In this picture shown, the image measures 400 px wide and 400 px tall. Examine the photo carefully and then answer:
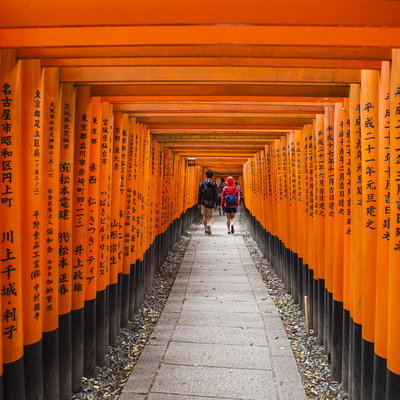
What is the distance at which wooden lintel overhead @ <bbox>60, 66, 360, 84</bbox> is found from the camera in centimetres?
311

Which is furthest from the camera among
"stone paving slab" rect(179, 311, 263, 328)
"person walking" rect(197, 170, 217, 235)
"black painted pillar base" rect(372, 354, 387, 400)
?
"person walking" rect(197, 170, 217, 235)

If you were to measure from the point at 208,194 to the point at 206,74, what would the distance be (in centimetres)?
1104

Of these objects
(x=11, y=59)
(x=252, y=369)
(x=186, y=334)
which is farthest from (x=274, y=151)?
(x=11, y=59)

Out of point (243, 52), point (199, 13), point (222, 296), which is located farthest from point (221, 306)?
point (199, 13)

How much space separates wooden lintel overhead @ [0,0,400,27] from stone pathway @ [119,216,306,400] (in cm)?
321

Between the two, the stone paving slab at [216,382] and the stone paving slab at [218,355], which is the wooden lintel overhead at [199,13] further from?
the stone paving slab at [218,355]

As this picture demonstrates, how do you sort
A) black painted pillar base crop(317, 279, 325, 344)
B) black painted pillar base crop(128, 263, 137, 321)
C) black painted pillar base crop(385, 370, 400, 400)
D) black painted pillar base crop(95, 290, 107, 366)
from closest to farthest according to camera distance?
black painted pillar base crop(385, 370, 400, 400) → black painted pillar base crop(95, 290, 107, 366) → black painted pillar base crop(317, 279, 325, 344) → black painted pillar base crop(128, 263, 137, 321)

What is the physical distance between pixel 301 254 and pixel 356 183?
2.75 metres

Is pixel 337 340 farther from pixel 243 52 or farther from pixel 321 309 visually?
pixel 243 52

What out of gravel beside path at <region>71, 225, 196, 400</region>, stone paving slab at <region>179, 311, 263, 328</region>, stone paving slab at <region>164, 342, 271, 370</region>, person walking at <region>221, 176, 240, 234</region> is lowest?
gravel beside path at <region>71, 225, 196, 400</region>

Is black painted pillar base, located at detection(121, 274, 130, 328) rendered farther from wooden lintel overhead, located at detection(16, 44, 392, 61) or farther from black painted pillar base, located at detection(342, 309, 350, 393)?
wooden lintel overhead, located at detection(16, 44, 392, 61)

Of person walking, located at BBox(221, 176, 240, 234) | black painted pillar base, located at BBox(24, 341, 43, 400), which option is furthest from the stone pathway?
person walking, located at BBox(221, 176, 240, 234)

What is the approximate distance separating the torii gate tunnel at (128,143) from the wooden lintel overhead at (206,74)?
0.04ft

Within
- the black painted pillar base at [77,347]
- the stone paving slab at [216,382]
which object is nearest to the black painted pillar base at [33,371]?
the black painted pillar base at [77,347]
